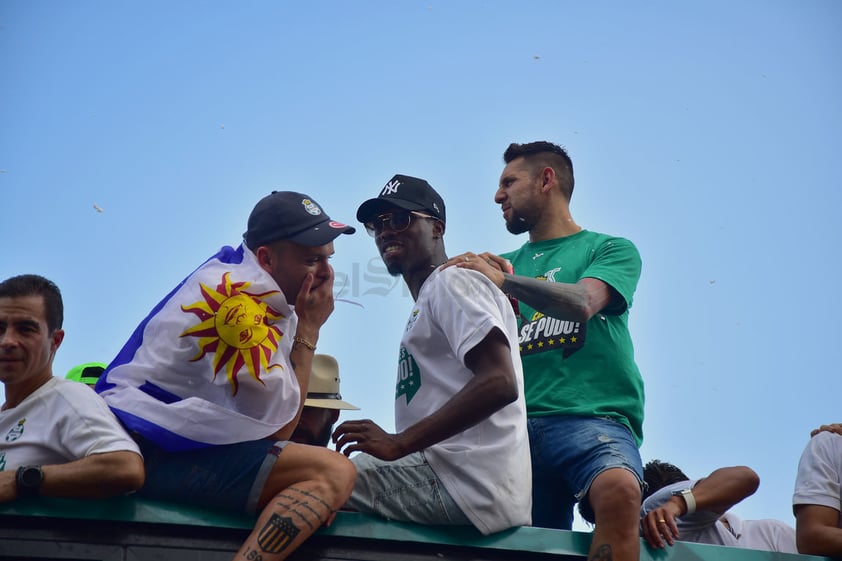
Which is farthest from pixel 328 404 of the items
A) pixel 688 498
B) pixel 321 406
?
pixel 688 498

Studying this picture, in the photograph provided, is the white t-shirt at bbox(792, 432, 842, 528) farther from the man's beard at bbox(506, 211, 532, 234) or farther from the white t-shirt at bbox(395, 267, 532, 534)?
the man's beard at bbox(506, 211, 532, 234)

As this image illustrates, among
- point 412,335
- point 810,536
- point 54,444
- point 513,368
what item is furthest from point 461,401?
point 810,536

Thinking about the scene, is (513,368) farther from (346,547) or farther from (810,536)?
(810,536)

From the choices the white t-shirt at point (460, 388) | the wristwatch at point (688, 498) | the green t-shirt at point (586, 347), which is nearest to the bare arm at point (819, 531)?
the wristwatch at point (688, 498)

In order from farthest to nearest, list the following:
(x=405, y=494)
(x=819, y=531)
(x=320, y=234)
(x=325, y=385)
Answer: (x=325, y=385) → (x=819, y=531) → (x=320, y=234) → (x=405, y=494)

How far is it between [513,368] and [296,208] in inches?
44.2

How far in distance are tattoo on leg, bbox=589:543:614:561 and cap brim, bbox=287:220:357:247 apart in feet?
5.08

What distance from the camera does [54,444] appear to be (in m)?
3.35

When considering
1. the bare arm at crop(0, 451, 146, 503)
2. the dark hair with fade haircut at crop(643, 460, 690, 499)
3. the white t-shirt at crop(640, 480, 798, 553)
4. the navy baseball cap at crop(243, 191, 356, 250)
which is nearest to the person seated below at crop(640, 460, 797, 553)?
the white t-shirt at crop(640, 480, 798, 553)

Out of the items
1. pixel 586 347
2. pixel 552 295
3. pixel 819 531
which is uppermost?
pixel 552 295

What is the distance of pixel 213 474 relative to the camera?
11.3 ft

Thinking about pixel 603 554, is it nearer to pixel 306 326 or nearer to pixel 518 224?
pixel 306 326

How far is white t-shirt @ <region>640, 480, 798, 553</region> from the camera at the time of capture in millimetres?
4383

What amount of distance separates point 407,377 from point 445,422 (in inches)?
18.1
